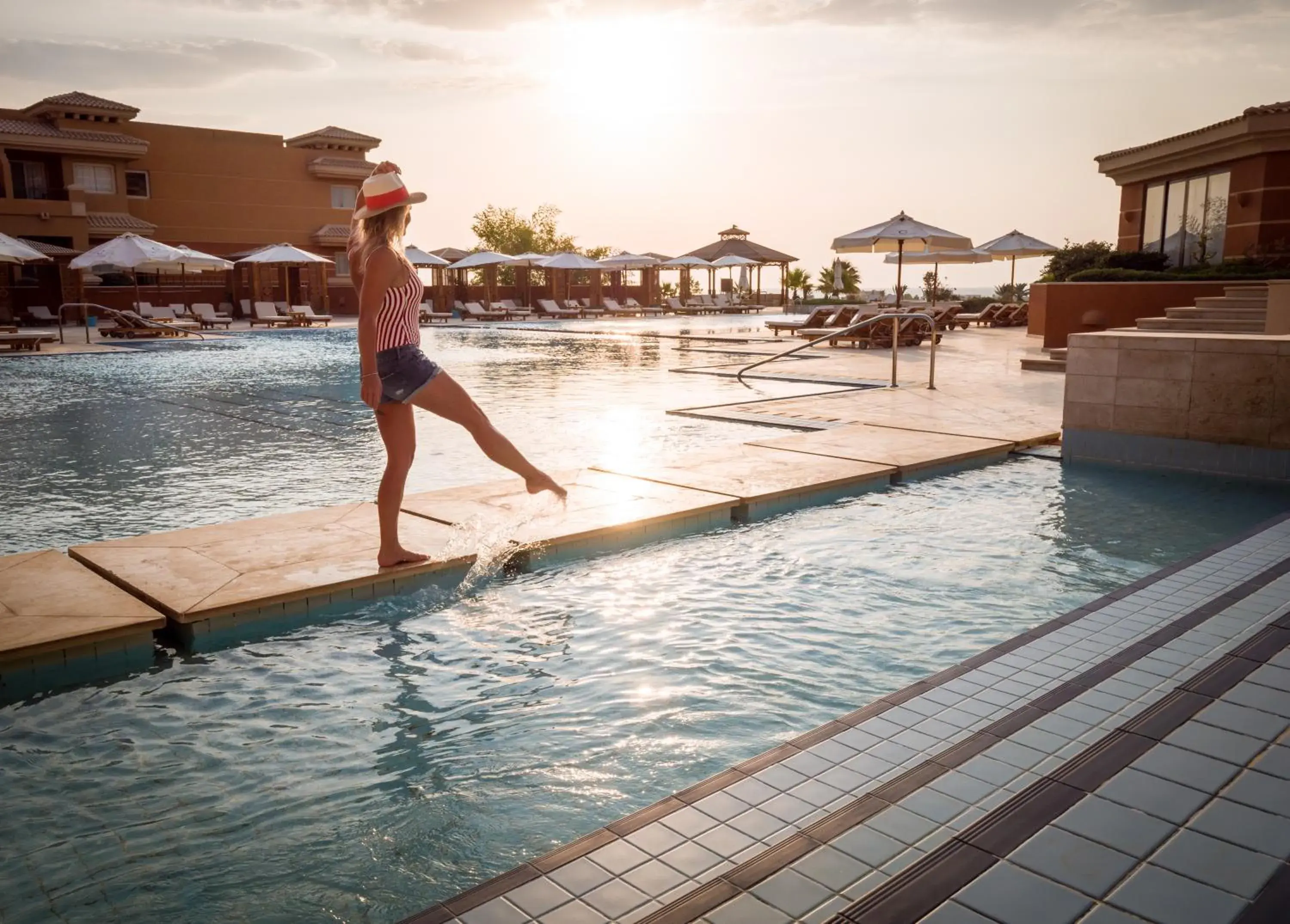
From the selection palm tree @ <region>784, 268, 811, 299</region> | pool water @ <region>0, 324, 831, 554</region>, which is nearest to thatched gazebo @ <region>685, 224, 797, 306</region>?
palm tree @ <region>784, 268, 811, 299</region>

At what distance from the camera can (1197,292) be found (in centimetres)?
1641

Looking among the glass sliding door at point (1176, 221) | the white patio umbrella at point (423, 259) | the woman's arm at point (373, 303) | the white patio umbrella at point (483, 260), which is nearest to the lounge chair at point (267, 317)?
the white patio umbrella at point (423, 259)

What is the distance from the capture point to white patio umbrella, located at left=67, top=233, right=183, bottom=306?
79.6 ft

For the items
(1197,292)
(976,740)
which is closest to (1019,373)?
(1197,292)

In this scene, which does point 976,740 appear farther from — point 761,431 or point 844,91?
point 844,91

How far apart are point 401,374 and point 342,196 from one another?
40.8 meters

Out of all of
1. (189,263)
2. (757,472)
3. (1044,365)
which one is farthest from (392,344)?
(189,263)

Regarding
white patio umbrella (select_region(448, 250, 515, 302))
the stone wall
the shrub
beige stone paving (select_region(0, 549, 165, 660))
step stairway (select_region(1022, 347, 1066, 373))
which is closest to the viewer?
beige stone paving (select_region(0, 549, 165, 660))

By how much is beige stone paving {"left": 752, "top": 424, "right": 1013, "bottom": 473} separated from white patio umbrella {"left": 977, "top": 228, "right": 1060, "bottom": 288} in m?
22.1

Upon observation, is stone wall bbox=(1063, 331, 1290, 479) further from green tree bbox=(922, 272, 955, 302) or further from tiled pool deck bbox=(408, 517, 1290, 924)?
green tree bbox=(922, 272, 955, 302)

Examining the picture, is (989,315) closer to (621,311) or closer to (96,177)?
(621,311)

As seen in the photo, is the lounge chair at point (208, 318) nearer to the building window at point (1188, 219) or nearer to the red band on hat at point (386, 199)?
the building window at point (1188, 219)

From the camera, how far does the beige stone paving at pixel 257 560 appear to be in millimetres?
3631

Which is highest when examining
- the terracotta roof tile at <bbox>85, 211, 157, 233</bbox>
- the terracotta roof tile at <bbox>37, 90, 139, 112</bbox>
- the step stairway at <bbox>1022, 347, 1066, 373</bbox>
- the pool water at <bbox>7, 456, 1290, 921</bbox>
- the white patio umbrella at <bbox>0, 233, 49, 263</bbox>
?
the terracotta roof tile at <bbox>37, 90, 139, 112</bbox>
